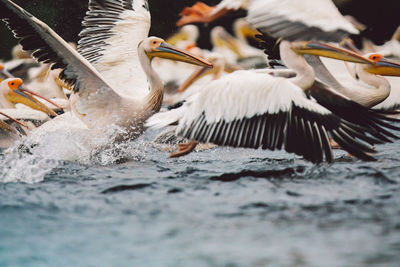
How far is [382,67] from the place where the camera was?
579cm

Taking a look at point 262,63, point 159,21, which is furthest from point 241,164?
point 159,21

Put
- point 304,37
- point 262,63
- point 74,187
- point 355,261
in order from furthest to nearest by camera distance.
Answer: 1. point 262,63
2. point 74,187
3. point 304,37
4. point 355,261

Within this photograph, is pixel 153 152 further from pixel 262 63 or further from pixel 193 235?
pixel 262 63

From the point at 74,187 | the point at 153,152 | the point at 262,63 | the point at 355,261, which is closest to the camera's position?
the point at 355,261

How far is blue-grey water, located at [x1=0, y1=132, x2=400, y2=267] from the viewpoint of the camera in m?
2.88

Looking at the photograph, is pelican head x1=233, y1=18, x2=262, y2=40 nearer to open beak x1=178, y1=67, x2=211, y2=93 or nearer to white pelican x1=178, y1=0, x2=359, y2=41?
open beak x1=178, y1=67, x2=211, y2=93

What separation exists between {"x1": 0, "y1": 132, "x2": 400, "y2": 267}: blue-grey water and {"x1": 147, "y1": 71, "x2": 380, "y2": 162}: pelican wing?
25cm

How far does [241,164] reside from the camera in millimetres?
4879

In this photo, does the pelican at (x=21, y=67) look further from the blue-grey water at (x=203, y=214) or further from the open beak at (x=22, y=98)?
the blue-grey water at (x=203, y=214)

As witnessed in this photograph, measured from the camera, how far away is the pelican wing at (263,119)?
4.00 meters

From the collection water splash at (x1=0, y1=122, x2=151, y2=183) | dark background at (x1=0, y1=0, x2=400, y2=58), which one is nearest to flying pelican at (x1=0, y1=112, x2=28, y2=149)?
water splash at (x1=0, y1=122, x2=151, y2=183)

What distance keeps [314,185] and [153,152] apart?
6.37 ft

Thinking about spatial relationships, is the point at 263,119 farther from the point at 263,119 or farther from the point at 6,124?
the point at 6,124

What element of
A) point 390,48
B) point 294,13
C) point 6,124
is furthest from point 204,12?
point 294,13
